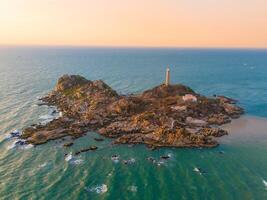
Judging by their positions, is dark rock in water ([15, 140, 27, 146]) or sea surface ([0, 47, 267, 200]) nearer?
sea surface ([0, 47, 267, 200])

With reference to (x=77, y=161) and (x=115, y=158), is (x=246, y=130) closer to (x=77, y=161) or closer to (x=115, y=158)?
(x=115, y=158)

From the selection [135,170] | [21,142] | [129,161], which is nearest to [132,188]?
[135,170]

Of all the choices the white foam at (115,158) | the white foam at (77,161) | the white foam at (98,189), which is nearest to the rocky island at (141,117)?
the white foam at (115,158)

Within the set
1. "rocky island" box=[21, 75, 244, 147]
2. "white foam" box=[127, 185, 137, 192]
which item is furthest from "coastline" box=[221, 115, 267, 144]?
"white foam" box=[127, 185, 137, 192]

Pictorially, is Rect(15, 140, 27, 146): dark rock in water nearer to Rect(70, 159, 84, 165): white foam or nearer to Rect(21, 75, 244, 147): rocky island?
Rect(21, 75, 244, 147): rocky island

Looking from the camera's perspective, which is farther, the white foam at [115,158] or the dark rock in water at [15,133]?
the dark rock in water at [15,133]

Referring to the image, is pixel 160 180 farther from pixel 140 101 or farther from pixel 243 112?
pixel 243 112

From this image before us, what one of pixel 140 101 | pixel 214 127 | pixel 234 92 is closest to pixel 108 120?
pixel 140 101

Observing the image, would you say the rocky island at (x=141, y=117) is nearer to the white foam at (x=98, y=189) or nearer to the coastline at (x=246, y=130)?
the coastline at (x=246, y=130)

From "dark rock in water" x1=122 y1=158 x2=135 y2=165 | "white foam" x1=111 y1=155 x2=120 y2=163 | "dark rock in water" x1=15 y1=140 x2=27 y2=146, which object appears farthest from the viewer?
"dark rock in water" x1=15 y1=140 x2=27 y2=146
